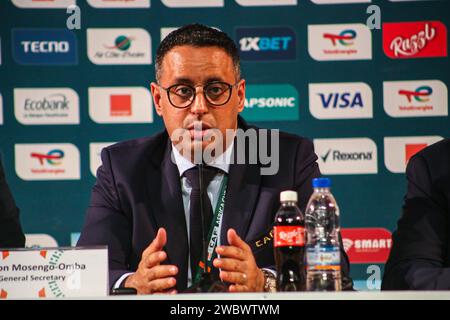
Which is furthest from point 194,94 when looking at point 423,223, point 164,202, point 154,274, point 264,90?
point 264,90

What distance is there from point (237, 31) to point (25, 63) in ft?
3.70

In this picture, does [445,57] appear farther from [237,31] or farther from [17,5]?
[17,5]

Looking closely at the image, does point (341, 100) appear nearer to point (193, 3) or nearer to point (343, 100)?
point (343, 100)

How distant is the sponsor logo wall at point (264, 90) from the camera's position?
11.3 ft

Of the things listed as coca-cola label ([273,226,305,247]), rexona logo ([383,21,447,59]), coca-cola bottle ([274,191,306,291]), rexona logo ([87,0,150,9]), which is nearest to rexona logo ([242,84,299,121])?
rexona logo ([383,21,447,59])

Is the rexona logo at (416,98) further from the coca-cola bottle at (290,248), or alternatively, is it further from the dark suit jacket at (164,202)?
the coca-cola bottle at (290,248)

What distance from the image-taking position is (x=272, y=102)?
350 centimetres

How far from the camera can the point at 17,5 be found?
349 cm

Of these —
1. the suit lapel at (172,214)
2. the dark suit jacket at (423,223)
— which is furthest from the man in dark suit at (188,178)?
the dark suit jacket at (423,223)

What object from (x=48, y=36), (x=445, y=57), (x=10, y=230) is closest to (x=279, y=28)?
(x=445, y=57)

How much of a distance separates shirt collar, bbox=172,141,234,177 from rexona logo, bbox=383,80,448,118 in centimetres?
149

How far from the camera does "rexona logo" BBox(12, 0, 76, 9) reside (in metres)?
3.47

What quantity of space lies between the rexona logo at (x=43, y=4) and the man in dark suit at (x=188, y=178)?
1397 mm
